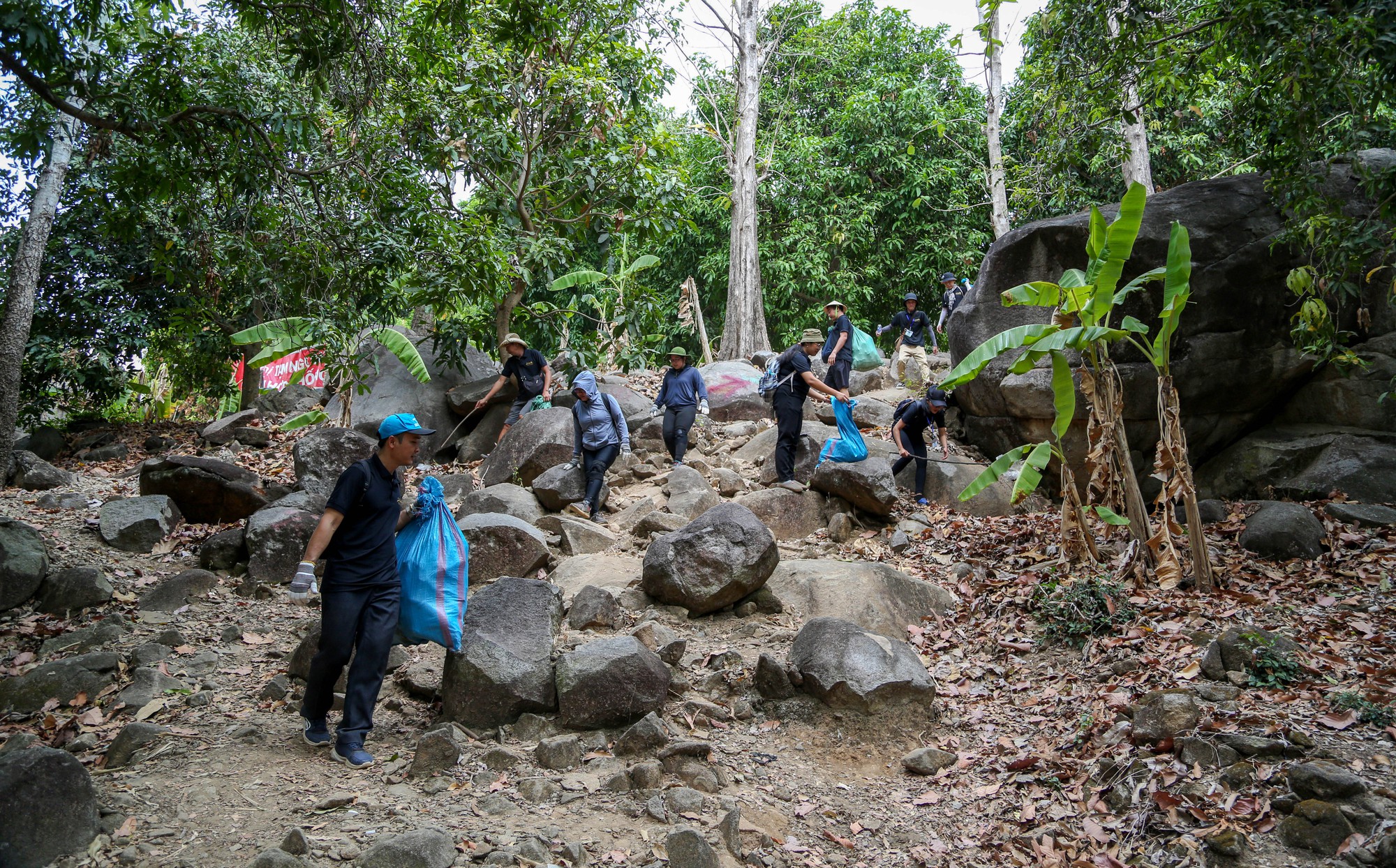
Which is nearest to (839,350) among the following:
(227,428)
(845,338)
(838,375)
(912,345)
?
(845,338)

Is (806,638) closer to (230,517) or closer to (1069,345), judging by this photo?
(1069,345)

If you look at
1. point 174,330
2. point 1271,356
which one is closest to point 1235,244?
point 1271,356

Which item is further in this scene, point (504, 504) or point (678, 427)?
point (678, 427)

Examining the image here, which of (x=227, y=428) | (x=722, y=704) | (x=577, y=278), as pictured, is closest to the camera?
(x=722, y=704)

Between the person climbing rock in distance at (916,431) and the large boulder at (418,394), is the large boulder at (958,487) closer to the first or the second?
the person climbing rock in distance at (916,431)

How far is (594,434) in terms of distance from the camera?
368 inches

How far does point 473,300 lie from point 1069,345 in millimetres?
5251

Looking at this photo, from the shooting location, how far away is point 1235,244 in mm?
9414

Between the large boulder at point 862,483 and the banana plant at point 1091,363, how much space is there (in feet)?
6.40

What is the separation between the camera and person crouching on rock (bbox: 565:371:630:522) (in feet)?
30.5

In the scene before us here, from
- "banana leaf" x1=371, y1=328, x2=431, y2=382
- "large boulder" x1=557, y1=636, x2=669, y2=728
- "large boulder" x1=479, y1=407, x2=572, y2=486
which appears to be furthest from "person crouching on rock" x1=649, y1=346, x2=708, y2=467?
"large boulder" x1=557, y1=636, x2=669, y2=728

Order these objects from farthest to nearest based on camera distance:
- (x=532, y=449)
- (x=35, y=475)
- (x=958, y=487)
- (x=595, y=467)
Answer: (x=532, y=449) → (x=35, y=475) → (x=958, y=487) → (x=595, y=467)

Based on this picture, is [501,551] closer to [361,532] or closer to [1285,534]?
[361,532]

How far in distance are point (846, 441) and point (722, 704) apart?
169 inches
